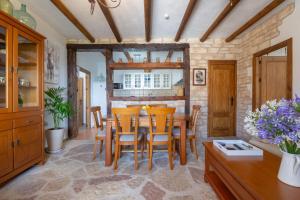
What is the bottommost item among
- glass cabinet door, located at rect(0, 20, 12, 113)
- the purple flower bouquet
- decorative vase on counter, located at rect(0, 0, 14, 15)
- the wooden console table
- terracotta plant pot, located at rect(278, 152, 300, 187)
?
the wooden console table

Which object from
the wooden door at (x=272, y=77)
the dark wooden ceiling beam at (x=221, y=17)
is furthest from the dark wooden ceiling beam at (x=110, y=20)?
the wooden door at (x=272, y=77)

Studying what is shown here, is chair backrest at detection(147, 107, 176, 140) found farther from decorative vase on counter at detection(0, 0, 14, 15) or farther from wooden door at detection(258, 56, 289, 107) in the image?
wooden door at detection(258, 56, 289, 107)

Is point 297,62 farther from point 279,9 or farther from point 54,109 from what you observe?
point 54,109

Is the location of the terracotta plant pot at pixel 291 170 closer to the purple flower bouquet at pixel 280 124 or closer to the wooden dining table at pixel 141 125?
the purple flower bouquet at pixel 280 124

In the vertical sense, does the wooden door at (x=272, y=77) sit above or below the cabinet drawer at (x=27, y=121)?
above

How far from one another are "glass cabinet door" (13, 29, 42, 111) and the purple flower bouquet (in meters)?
2.48

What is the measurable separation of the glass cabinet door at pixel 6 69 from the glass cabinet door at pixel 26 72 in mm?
68

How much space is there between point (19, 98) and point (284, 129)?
2.68m

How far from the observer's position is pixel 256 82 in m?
3.79

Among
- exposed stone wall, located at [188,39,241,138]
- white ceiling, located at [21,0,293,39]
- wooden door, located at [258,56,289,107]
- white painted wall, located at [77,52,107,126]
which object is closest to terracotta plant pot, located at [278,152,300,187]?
white ceiling, located at [21,0,293,39]

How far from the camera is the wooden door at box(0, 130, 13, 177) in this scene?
1865mm

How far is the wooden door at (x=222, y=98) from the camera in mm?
4488

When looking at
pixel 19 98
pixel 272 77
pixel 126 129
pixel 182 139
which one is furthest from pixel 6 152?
pixel 272 77

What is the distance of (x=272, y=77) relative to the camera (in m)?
3.66
